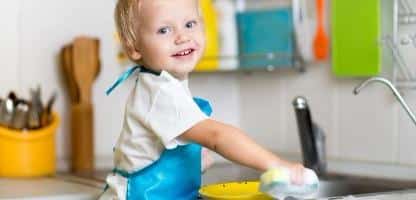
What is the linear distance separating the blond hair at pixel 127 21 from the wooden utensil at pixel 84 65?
64 cm

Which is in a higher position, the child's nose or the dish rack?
the child's nose

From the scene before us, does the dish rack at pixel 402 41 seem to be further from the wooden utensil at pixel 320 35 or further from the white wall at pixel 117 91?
the wooden utensil at pixel 320 35

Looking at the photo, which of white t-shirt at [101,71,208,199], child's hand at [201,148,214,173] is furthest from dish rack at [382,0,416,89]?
white t-shirt at [101,71,208,199]

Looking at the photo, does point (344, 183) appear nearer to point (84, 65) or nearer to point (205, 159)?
point (205, 159)

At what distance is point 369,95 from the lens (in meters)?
1.92

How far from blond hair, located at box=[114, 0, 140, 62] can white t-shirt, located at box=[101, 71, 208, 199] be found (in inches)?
2.1

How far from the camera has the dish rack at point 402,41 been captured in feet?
5.94

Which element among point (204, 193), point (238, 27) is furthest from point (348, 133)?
point (204, 193)

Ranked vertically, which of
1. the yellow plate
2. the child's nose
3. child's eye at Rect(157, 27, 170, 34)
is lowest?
the yellow plate

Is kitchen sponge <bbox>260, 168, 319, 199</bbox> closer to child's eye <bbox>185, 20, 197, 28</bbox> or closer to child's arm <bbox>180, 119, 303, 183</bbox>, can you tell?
child's arm <bbox>180, 119, 303, 183</bbox>

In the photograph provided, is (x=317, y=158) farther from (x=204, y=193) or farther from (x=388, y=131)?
(x=204, y=193)

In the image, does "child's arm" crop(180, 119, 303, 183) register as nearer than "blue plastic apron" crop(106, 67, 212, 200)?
Yes

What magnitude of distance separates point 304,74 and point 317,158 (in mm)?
288

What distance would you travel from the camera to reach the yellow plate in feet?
3.88
